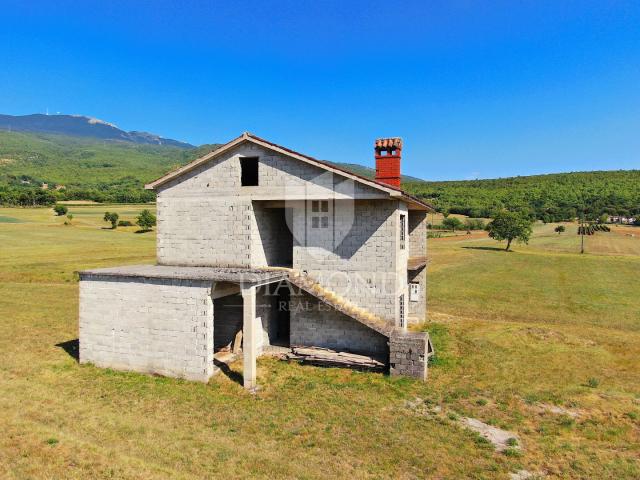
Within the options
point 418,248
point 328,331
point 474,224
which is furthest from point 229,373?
point 474,224

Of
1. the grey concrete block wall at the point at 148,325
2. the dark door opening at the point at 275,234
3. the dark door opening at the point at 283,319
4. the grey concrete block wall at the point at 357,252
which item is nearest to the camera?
the grey concrete block wall at the point at 148,325

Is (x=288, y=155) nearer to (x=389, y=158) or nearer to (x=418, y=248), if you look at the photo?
(x=389, y=158)

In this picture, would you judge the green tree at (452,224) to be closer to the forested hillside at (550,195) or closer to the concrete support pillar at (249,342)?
the forested hillside at (550,195)

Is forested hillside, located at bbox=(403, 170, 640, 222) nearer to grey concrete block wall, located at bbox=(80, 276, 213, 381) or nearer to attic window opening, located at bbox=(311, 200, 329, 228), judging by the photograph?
attic window opening, located at bbox=(311, 200, 329, 228)

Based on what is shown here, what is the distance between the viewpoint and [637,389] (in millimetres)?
14883

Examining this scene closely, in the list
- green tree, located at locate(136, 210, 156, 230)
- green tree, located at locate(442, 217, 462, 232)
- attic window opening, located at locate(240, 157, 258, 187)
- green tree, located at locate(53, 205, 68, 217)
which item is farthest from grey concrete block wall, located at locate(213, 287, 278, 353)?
green tree, located at locate(442, 217, 462, 232)

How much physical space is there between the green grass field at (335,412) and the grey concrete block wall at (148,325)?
2.42 feet

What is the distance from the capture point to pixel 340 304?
55.3 ft

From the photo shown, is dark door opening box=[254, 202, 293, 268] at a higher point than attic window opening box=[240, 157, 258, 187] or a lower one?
lower

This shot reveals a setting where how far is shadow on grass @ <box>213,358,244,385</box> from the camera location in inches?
594

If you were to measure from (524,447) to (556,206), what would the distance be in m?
138

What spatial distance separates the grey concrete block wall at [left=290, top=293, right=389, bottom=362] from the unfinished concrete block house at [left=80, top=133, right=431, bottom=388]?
44 millimetres

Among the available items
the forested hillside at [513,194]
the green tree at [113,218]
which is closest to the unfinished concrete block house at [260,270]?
the green tree at [113,218]

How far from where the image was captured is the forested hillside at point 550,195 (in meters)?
125
